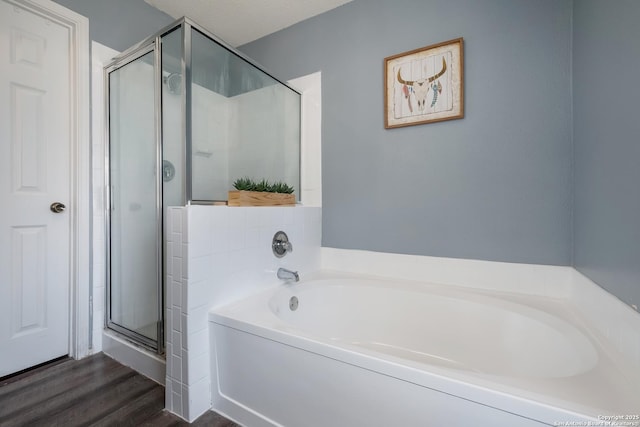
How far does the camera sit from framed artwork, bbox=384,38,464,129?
161cm

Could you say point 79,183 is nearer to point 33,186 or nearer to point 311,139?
point 33,186

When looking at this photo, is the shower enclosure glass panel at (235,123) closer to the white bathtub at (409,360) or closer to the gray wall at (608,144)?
the white bathtub at (409,360)

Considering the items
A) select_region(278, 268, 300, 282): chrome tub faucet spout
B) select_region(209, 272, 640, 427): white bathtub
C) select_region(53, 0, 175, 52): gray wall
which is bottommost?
select_region(209, 272, 640, 427): white bathtub

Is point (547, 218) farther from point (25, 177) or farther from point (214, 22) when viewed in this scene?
point (25, 177)

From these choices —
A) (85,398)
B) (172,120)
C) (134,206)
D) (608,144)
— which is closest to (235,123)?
(172,120)

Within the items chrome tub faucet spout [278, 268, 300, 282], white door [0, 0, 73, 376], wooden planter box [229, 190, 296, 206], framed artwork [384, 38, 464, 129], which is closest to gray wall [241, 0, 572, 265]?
framed artwork [384, 38, 464, 129]

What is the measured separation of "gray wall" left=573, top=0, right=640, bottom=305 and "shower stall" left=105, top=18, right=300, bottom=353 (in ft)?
5.30

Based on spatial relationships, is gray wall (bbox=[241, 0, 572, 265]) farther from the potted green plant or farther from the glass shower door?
the glass shower door

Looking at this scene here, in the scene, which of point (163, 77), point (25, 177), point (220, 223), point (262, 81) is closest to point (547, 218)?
point (220, 223)

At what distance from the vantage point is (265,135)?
6.79ft

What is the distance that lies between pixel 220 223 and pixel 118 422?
0.92m

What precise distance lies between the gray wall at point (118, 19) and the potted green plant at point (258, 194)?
1283 mm

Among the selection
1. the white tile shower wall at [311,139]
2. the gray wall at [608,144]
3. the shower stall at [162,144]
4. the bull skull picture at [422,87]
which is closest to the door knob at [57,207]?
the shower stall at [162,144]

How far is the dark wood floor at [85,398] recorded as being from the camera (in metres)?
1.18
